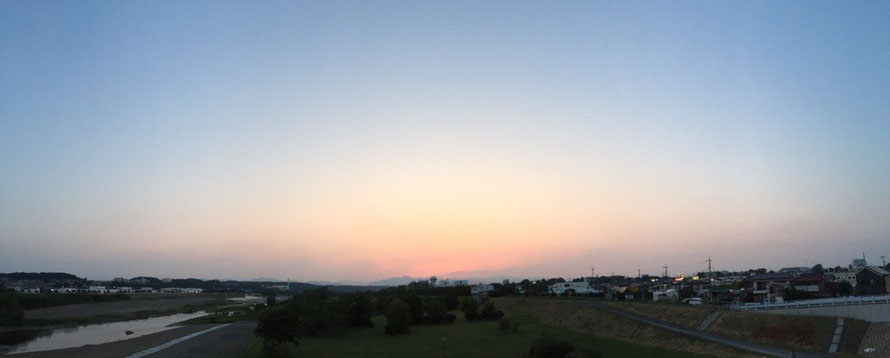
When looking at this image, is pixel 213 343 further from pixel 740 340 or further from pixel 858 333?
pixel 858 333

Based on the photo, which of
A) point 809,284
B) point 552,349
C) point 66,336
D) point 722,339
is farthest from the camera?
point 809,284

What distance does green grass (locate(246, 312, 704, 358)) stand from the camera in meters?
45.6

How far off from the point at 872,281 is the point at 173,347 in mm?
74517

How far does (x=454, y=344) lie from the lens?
53281mm

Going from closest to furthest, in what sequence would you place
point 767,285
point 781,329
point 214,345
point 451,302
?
point 781,329
point 214,345
point 767,285
point 451,302

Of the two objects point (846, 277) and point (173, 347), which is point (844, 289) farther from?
point (173, 347)

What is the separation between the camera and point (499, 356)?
145 feet

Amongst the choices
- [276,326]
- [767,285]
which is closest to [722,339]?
[276,326]

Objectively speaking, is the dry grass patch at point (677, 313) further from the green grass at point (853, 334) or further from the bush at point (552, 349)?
the bush at point (552, 349)

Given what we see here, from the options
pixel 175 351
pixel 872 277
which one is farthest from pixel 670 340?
pixel 175 351

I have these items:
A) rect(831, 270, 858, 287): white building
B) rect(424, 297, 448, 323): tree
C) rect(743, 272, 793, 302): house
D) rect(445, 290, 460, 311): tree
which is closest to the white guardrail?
rect(743, 272, 793, 302): house

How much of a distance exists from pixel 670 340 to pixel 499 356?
541 inches

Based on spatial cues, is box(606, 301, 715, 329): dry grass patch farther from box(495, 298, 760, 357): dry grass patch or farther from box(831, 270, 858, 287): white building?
box(831, 270, 858, 287): white building

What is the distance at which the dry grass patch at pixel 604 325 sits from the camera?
4125 centimetres
